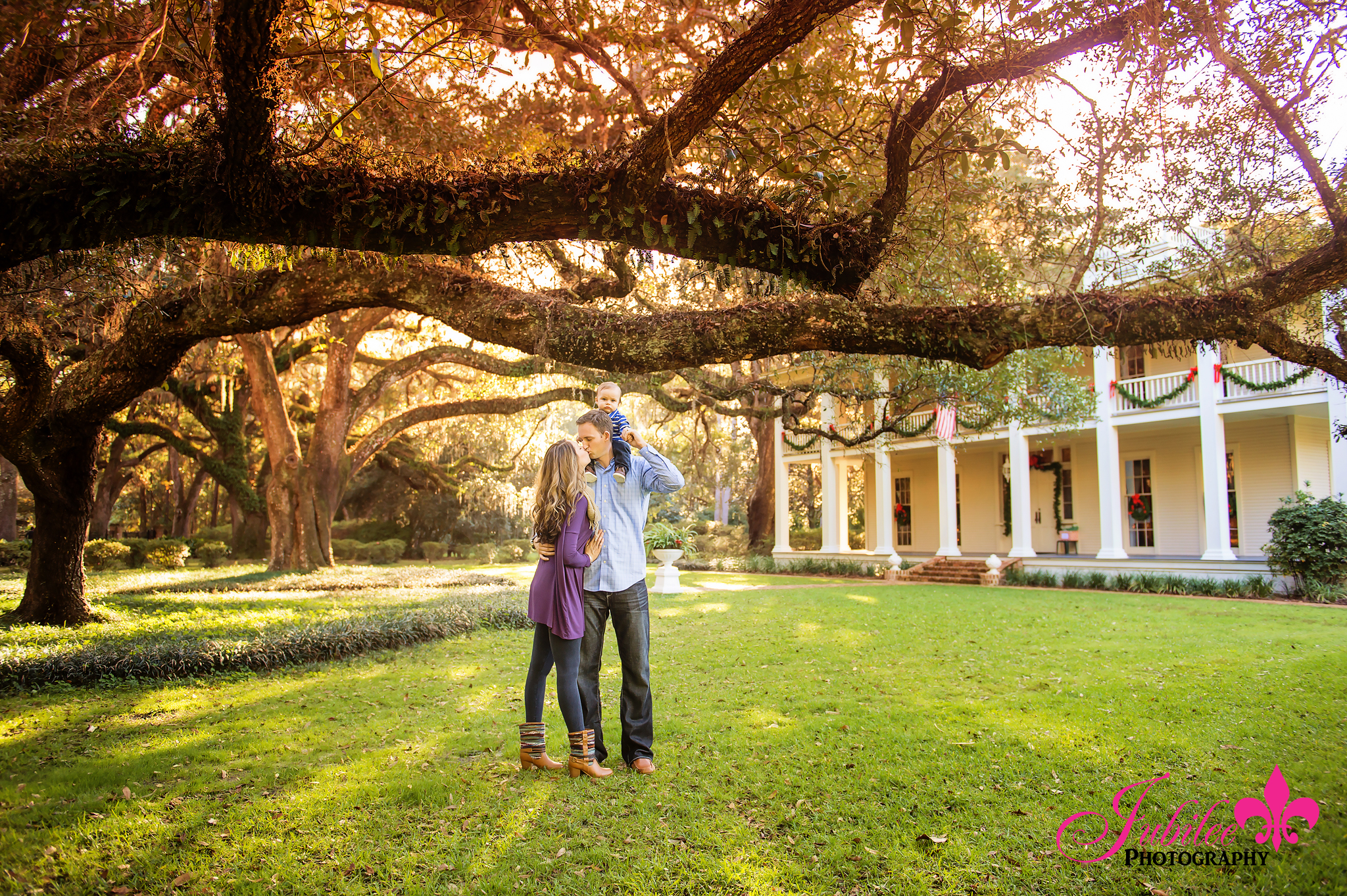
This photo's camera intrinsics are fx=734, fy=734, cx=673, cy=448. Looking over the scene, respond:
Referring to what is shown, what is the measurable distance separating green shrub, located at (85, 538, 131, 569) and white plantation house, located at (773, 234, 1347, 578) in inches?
724

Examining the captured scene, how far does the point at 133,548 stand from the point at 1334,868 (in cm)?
2548

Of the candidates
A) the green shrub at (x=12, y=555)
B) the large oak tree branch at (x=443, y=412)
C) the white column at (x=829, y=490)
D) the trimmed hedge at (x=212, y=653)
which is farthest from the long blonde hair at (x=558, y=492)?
the green shrub at (x=12, y=555)

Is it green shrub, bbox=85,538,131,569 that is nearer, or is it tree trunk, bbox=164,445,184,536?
green shrub, bbox=85,538,131,569

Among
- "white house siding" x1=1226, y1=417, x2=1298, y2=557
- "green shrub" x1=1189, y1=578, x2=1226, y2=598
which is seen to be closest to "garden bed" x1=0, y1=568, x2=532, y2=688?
"green shrub" x1=1189, y1=578, x2=1226, y2=598

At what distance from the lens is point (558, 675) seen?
404cm

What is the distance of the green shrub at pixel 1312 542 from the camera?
13445mm

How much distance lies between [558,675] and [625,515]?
96cm

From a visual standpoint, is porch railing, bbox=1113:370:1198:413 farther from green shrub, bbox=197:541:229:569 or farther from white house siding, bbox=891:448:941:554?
green shrub, bbox=197:541:229:569

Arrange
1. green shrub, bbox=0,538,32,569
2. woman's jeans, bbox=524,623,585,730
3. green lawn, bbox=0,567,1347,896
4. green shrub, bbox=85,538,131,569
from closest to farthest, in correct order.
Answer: green lawn, bbox=0,567,1347,896 < woman's jeans, bbox=524,623,585,730 < green shrub, bbox=0,538,32,569 < green shrub, bbox=85,538,131,569

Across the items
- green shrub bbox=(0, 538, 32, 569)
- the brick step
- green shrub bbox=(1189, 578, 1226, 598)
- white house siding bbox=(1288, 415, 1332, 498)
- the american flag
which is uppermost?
the american flag

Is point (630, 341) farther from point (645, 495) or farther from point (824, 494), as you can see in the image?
point (824, 494)

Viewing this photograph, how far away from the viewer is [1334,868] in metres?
2.92

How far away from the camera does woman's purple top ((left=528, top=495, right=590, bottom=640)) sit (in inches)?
157

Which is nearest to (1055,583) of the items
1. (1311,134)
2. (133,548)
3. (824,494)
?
(824,494)
